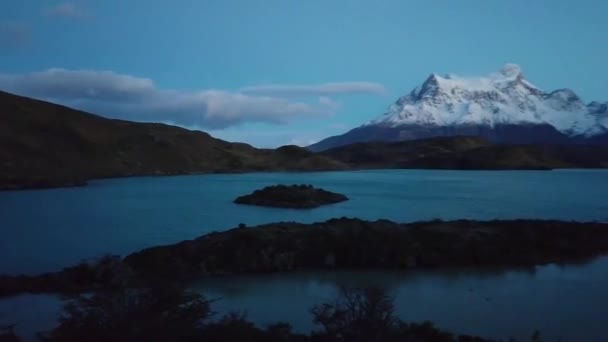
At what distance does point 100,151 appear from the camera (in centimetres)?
12194

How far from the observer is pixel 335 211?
157 ft

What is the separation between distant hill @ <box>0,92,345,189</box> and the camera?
3915 inches

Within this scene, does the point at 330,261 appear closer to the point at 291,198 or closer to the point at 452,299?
the point at 452,299

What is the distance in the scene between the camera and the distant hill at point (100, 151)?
9944 cm

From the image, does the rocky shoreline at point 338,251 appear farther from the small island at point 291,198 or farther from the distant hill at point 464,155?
the distant hill at point 464,155

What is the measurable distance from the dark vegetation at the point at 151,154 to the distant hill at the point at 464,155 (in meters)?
0.25

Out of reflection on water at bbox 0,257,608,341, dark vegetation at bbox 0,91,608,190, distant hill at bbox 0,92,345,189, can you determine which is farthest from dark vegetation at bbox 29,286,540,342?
distant hill at bbox 0,92,345,189

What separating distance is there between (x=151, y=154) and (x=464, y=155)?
2941 inches

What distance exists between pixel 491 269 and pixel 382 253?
409 cm

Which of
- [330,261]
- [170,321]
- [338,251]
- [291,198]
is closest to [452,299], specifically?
[330,261]

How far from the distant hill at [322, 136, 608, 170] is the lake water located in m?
83.9

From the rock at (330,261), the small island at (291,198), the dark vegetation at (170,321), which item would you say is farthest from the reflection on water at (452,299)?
the small island at (291,198)

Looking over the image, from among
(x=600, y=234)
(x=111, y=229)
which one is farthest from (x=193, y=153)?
(x=600, y=234)

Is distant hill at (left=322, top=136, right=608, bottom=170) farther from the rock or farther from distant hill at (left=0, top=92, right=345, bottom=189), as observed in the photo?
the rock
